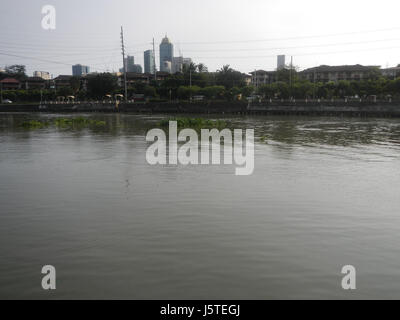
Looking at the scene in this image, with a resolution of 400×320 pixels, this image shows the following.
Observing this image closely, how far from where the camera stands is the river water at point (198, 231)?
564 cm

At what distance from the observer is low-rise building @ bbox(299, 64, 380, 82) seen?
329 feet

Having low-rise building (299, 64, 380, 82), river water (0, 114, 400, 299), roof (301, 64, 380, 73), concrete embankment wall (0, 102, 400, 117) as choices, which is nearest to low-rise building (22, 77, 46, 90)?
concrete embankment wall (0, 102, 400, 117)

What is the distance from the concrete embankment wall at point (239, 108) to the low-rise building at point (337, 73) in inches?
1609

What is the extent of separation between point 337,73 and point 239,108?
46.6 m

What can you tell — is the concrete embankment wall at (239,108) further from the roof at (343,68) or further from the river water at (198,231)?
the river water at (198,231)

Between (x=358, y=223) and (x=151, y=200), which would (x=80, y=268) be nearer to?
(x=151, y=200)

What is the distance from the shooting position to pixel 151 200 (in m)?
9.99

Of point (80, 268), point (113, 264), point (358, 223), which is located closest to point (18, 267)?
point (80, 268)

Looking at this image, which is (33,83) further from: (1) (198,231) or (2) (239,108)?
(1) (198,231)

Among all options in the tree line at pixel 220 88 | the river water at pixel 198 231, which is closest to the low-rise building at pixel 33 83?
the tree line at pixel 220 88

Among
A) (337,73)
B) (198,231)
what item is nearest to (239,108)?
(337,73)

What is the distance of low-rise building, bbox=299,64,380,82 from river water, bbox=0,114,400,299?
9439 centimetres

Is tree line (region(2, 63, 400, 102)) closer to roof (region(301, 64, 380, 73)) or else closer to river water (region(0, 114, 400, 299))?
roof (region(301, 64, 380, 73))

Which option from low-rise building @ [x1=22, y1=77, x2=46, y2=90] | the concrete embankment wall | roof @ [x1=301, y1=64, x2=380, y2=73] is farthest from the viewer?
low-rise building @ [x1=22, y1=77, x2=46, y2=90]
